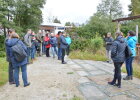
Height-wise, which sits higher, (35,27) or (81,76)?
(35,27)

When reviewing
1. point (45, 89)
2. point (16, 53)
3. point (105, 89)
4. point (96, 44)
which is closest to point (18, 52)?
point (16, 53)

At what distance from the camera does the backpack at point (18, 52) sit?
420 centimetres

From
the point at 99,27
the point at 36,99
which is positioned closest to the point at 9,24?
the point at 99,27

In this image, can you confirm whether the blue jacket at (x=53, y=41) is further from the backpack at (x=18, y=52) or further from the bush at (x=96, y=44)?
the backpack at (x=18, y=52)

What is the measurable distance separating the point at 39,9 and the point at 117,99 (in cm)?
1694

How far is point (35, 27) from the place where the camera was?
19125mm

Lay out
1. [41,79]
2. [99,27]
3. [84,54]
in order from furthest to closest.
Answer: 1. [99,27]
2. [84,54]
3. [41,79]

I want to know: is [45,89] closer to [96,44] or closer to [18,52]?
[18,52]

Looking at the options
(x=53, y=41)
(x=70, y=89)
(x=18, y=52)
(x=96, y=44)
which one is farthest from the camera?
(x=96, y=44)

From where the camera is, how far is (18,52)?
420 cm

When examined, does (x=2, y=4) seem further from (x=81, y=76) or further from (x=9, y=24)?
(x=81, y=76)

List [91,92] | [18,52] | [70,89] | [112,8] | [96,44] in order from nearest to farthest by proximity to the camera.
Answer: [91,92], [18,52], [70,89], [96,44], [112,8]

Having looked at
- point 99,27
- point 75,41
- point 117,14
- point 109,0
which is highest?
point 109,0

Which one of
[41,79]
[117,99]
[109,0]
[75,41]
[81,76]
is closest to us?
[117,99]
